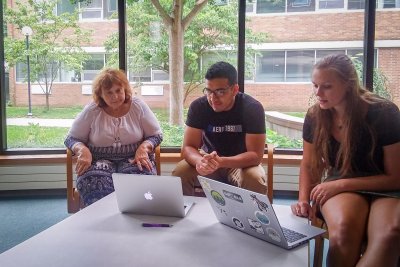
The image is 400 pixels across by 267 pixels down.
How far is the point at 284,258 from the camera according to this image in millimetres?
1266

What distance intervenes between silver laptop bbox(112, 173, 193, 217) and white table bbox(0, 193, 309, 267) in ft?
0.14

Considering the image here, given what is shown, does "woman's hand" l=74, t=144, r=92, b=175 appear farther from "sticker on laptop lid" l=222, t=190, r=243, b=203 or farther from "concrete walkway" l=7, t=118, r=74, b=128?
"concrete walkway" l=7, t=118, r=74, b=128

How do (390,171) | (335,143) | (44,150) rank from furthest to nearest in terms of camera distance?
1. (44,150)
2. (335,143)
3. (390,171)

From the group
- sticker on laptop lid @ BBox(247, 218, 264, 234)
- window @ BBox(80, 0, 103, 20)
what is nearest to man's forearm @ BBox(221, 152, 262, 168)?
sticker on laptop lid @ BBox(247, 218, 264, 234)

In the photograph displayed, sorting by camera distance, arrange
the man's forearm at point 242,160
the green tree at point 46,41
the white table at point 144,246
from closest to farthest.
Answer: the white table at point 144,246, the man's forearm at point 242,160, the green tree at point 46,41

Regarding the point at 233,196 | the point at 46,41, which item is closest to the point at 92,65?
the point at 46,41

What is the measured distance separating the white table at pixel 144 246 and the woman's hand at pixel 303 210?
52 mm

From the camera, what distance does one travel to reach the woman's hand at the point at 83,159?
7.70ft

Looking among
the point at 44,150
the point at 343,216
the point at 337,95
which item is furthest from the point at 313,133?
the point at 44,150

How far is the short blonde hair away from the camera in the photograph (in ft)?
8.38

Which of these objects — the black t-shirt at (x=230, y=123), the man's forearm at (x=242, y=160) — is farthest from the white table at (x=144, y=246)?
the black t-shirt at (x=230, y=123)

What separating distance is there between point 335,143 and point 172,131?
222cm

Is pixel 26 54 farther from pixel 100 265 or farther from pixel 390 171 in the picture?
pixel 390 171

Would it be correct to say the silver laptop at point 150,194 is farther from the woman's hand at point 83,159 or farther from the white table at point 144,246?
the woman's hand at point 83,159
